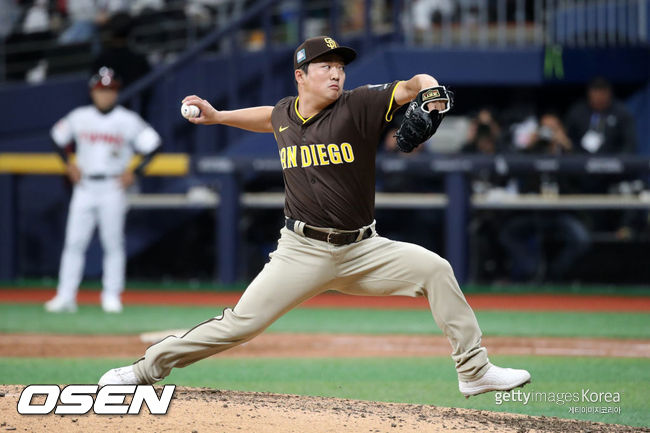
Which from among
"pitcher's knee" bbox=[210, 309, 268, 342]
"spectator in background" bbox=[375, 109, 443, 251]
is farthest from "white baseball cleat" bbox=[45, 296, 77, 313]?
"pitcher's knee" bbox=[210, 309, 268, 342]

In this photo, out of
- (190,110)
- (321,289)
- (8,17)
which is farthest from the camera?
(8,17)

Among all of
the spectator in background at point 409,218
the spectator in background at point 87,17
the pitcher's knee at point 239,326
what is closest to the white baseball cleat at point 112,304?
the spectator in background at point 409,218

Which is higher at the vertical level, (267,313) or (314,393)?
(267,313)

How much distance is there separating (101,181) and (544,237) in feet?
17.4

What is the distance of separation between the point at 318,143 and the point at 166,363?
4.26ft

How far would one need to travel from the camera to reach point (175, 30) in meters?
15.1

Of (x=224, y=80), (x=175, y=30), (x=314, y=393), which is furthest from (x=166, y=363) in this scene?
(x=175, y=30)

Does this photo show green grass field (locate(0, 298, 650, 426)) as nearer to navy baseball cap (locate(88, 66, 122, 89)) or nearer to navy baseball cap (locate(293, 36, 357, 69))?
navy baseball cap (locate(293, 36, 357, 69))

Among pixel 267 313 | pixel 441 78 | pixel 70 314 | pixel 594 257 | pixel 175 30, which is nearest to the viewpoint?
pixel 267 313

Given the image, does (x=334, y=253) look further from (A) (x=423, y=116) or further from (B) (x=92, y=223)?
(B) (x=92, y=223)

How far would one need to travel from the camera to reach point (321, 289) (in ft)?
16.2

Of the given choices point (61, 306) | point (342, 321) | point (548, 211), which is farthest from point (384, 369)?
point (548, 211)

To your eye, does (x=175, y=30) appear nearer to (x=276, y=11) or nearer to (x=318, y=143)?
(x=276, y=11)

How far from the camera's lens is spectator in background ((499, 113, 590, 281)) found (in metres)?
12.0
